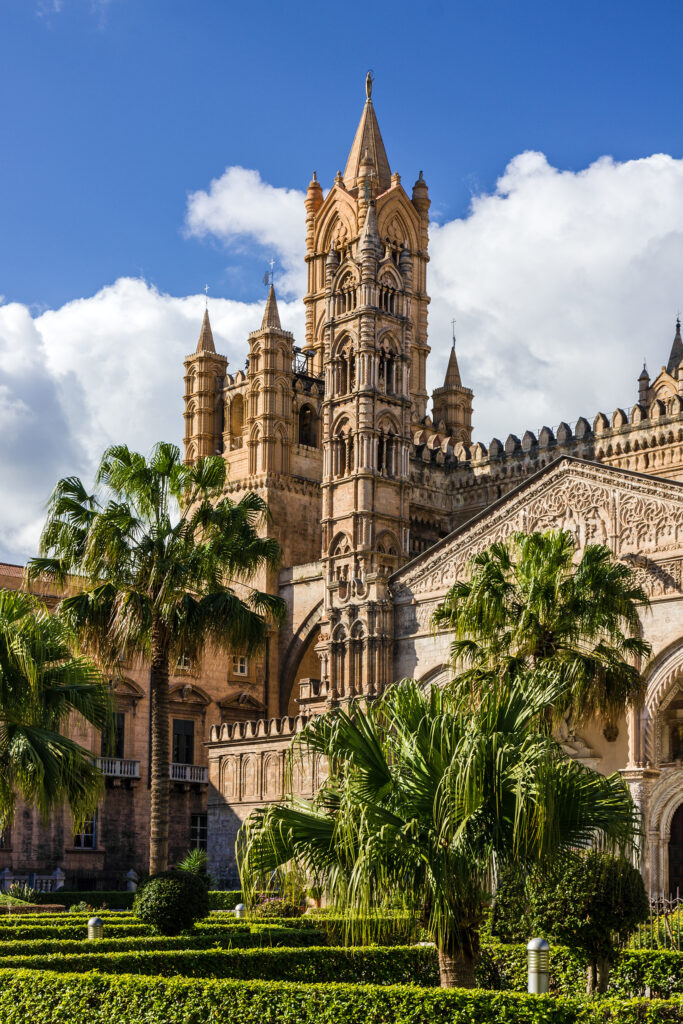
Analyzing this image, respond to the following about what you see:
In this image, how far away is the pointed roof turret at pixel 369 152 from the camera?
65000mm

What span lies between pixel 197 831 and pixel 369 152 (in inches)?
1325

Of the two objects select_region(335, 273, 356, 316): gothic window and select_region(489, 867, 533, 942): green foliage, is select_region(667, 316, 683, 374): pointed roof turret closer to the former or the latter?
select_region(335, 273, 356, 316): gothic window

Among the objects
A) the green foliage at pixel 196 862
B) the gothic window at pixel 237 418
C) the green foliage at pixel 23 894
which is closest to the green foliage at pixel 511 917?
the green foliage at pixel 196 862

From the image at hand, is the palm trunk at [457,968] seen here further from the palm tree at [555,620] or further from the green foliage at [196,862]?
the green foliage at [196,862]

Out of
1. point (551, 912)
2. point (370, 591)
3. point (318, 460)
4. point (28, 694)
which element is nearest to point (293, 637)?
point (318, 460)

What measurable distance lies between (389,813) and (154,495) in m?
15.0

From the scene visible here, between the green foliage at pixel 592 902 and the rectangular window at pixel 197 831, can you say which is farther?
the rectangular window at pixel 197 831

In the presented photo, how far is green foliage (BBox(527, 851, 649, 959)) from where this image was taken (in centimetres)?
1855

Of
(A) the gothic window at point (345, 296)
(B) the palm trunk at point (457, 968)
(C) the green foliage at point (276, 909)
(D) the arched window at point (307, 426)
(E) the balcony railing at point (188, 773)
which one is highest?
(A) the gothic window at point (345, 296)

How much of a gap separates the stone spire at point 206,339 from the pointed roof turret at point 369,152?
957cm

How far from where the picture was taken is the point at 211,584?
2762 centimetres

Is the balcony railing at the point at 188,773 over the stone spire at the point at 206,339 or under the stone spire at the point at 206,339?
under

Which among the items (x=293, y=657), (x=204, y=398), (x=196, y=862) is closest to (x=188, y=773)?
(x=293, y=657)

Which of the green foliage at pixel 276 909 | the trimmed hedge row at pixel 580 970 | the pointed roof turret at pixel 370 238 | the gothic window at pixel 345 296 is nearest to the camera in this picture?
the trimmed hedge row at pixel 580 970
